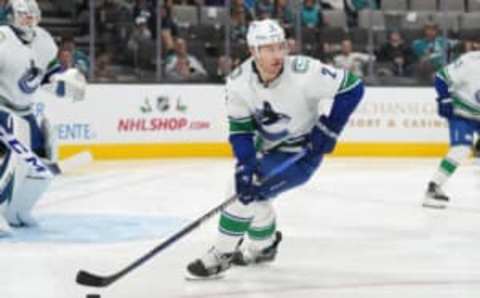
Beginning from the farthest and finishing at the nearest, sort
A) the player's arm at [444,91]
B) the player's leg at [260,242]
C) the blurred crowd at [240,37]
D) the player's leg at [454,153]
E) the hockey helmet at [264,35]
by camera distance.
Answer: the blurred crowd at [240,37], the player's leg at [454,153], the player's arm at [444,91], the player's leg at [260,242], the hockey helmet at [264,35]

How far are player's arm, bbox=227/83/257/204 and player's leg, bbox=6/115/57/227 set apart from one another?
162 cm

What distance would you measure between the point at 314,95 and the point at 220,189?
11.3 ft

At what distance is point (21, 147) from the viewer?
529cm

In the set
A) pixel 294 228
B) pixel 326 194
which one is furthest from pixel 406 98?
pixel 294 228

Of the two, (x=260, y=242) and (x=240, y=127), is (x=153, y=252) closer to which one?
(x=240, y=127)

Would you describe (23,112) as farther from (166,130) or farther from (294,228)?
(166,130)

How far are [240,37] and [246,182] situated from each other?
653 cm

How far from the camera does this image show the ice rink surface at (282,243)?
4.12 metres

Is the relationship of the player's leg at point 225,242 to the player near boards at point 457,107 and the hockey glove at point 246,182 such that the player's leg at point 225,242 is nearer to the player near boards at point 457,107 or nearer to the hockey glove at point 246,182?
the hockey glove at point 246,182

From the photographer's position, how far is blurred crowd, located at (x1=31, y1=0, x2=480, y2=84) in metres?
9.97

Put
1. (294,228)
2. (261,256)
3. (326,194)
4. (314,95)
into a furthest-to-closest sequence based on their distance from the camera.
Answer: (326,194) < (294,228) < (261,256) < (314,95)

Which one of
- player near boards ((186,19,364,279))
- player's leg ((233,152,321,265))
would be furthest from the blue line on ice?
player near boards ((186,19,364,279))

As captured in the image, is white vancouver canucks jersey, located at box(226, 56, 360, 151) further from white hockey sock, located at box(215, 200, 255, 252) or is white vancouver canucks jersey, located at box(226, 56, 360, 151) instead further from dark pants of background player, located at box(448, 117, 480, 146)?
dark pants of background player, located at box(448, 117, 480, 146)

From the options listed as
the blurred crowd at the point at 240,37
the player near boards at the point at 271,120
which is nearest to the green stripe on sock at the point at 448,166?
the player near boards at the point at 271,120
